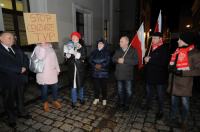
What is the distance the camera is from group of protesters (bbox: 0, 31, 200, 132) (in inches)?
125

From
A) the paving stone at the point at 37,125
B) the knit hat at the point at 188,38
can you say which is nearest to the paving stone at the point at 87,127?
the paving stone at the point at 37,125

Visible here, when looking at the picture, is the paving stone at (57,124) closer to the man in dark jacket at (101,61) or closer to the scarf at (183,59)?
the man in dark jacket at (101,61)

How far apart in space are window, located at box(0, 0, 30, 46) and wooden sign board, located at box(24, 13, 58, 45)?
6.98ft

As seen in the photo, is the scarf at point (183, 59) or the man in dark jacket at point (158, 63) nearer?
the scarf at point (183, 59)

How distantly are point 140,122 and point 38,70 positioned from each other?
8.79 feet

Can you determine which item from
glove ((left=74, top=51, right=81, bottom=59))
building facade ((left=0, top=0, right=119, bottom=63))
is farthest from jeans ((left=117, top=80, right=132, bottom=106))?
building facade ((left=0, top=0, right=119, bottom=63))

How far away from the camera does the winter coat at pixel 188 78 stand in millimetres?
3016

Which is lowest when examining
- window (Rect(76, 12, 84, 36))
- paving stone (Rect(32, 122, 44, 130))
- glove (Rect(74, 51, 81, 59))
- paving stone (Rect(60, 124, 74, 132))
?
paving stone (Rect(60, 124, 74, 132))

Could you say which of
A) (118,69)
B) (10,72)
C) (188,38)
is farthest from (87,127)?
(188,38)

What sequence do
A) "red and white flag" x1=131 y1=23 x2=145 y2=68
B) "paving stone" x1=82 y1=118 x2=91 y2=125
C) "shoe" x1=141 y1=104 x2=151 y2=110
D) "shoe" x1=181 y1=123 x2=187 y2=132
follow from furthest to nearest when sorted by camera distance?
"shoe" x1=141 y1=104 x2=151 y2=110
"red and white flag" x1=131 y1=23 x2=145 y2=68
"paving stone" x1=82 y1=118 x2=91 y2=125
"shoe" x1=181 y1=123 x2=187 y2=132

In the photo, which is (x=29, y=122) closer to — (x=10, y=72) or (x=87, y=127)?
(x=10, y=72)

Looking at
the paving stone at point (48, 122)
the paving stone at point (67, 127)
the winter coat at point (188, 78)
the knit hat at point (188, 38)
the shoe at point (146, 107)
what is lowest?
the paving stone at point (67, 127)

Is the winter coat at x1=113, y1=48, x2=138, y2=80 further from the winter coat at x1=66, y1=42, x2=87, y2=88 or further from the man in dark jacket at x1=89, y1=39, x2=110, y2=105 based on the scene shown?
the winter coat at x1=66, y1=42, x2=87, y2=88

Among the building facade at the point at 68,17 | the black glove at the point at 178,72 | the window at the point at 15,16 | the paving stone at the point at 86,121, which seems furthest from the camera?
the building facade at the point at 68,17
